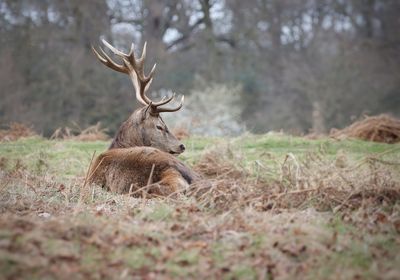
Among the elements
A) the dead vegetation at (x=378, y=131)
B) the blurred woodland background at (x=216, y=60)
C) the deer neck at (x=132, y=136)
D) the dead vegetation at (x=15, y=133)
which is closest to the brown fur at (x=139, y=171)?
the deer neck at (x=132, y=136)

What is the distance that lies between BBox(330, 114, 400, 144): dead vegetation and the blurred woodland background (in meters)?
7.33

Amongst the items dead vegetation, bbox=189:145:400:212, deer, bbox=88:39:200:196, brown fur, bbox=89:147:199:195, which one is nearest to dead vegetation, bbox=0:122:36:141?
deer, bbox=88:39:200:196

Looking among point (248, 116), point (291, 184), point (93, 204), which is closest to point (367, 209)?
point (291, 184)

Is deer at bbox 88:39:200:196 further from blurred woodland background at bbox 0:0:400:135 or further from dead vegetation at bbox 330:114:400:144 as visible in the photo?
blurred woodland background at bbox 0:0:400:135

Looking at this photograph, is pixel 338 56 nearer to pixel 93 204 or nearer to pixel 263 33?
pixel 263 33

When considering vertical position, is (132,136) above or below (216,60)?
below

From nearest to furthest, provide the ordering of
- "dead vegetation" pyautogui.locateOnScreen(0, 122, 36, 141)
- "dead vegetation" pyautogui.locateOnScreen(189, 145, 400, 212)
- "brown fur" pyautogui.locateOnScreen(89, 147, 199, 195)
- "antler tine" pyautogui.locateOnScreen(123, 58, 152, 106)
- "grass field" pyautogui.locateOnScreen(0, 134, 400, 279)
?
"grass field" pyautogui.locateOnScreen(0, 134, 400, 279), "dead vegetation" pyautogui.locateOnScreen(189, 145, 400, 212), "brown fur" pyautogui.locateOnScreen(89, 147, 199, 195), "antler tine" pyautogui.locateOnScreen(123, 58, 152, 106), "dead vegetation" pyautogui.locateOnScreen(0, 122, 36, 141)

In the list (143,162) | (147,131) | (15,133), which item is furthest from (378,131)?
(15,133)

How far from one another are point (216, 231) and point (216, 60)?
964 inches

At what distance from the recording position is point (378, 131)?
509 inches

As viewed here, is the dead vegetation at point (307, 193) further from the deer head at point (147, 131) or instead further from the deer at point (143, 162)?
the deer head at point (147, 131)

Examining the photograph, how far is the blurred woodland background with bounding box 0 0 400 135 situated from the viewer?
23.9 metres

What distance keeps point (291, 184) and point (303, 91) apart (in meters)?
21.9

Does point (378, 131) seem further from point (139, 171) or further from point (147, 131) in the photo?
point (139, 171)
